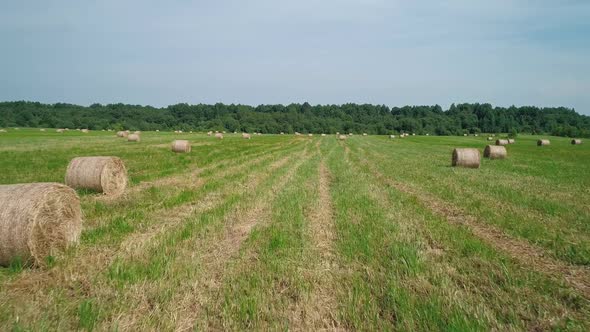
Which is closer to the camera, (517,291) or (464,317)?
(464,317)

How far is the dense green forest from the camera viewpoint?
125 meters

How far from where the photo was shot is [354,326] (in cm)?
448

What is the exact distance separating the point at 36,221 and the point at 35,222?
63mm

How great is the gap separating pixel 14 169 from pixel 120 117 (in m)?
138

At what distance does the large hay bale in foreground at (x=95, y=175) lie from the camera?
12453 mm

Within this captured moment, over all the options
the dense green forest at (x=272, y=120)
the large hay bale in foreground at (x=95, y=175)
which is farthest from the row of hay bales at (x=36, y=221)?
the dense green forest at (x=272, y=120)

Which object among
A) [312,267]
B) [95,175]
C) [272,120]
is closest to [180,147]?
[95,175]

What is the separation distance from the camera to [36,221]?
21.1 ft

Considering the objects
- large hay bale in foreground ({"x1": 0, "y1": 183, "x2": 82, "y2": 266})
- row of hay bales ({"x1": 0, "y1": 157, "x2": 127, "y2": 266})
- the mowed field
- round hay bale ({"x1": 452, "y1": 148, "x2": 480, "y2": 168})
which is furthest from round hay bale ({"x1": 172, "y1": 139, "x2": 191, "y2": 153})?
large hay bale in foreground ({"x1": 0, "y1": 183, "x2": 82, "y2": 266})

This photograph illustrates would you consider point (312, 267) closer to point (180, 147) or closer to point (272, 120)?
point (180, 147)

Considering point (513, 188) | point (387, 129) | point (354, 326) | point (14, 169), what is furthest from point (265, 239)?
point (387, 129)

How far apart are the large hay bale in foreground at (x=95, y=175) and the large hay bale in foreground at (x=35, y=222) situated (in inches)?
206

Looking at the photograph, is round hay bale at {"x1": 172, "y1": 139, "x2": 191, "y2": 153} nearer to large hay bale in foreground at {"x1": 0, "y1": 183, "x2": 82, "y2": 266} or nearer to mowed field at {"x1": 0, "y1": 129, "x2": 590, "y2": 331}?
mowed field at {"x1": 0, "y1": 129, "x2": 590, "y2": 331}

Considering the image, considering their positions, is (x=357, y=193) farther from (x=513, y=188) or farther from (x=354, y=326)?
(x=354, y=326)
